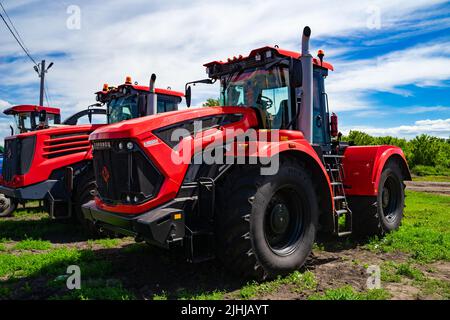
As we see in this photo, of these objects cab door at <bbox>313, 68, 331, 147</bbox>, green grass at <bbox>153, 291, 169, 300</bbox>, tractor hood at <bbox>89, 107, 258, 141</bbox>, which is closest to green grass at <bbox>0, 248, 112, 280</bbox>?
green grass at <bbox>153, 291, 169, 300</bbox>

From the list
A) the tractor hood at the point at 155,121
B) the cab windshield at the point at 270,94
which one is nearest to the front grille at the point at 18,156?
the tractor hood at the point at 155,121

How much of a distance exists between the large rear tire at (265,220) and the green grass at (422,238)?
1889 mm

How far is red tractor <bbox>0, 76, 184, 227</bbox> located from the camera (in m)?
7.39

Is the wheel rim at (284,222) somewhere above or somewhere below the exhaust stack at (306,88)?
below

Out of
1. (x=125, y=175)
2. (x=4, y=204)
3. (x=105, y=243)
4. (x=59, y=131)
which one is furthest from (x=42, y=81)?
(x=125, y=175)

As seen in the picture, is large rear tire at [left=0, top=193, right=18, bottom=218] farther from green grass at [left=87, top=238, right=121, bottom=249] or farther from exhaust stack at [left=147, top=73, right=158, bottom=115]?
exhaust stack at [left=147, top=73, right=158, bottom=115]

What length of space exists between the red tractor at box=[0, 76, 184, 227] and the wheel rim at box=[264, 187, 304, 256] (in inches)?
120

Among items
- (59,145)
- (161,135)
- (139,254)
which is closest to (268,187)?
(161,135)

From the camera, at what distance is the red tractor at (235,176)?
432 centimetres

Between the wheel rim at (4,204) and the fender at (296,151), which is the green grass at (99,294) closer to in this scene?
the fender at (296,151)

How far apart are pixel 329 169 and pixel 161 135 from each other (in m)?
2.76

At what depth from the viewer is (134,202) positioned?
443 centimetres

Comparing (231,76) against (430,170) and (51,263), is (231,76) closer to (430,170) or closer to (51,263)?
(51,263)

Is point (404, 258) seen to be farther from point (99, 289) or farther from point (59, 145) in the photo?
point (59, 145)
